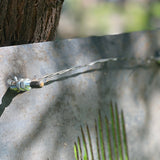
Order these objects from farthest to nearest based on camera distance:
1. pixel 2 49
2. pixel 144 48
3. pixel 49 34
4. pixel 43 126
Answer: pixel 144 48 → pixel 49 34 → pixel 43 126 → pixel 2 49

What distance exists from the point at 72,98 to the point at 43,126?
0.17 m

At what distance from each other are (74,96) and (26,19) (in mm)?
376

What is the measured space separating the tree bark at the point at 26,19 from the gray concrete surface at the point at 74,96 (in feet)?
0.43

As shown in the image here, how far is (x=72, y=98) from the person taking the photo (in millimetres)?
1282

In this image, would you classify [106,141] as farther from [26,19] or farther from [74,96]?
[26,19]

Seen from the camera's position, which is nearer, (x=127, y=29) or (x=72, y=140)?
(x=72, y=140)

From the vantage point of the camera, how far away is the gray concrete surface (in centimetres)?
112

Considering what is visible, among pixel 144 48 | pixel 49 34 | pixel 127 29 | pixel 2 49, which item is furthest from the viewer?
pixel 127 29

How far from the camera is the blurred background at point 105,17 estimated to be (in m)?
5.42

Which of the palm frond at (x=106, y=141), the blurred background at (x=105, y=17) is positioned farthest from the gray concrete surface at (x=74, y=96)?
the blurred background at (x=105, y=17)

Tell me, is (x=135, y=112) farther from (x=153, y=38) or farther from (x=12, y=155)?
(x=12, y=155)

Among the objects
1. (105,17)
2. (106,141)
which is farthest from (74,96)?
(105,17)

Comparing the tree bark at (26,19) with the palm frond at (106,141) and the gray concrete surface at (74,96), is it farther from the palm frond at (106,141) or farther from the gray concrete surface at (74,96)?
the palm frond at (106,141)

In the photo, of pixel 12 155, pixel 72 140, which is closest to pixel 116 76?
pixel 72 140
